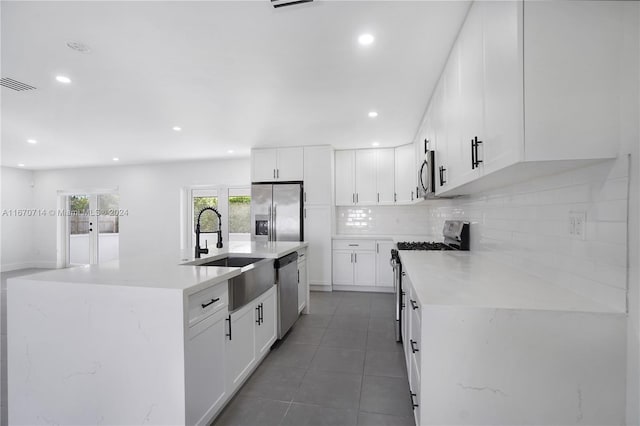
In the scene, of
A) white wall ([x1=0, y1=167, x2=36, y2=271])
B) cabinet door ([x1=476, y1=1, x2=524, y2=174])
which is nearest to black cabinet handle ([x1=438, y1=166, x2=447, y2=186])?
cabinet door ([x1=476, y1=1, x2=524, y2=174])

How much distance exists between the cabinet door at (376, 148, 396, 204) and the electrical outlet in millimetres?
3717

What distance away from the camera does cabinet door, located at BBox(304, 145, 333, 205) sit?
190 inches

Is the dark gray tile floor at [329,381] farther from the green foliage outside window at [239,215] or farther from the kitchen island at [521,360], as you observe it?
the green foliage outside window at [239,215]

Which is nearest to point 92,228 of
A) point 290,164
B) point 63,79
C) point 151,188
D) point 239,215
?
point 151,188

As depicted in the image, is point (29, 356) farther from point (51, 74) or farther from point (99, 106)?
point (99, 106)

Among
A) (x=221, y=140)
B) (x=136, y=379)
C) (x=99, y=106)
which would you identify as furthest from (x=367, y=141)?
(x=136, y=379)

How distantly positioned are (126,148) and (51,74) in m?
2.87

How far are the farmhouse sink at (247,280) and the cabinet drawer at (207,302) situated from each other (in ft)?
0.28

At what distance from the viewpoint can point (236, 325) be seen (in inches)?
78.0

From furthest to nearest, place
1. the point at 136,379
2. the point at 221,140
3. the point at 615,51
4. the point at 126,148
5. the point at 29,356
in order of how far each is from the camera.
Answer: the point at 126,148 → the point at 221,140 → the point at 29,356 → the point at 136,379 → the point at 615,51

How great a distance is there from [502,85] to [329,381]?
7.17 ft

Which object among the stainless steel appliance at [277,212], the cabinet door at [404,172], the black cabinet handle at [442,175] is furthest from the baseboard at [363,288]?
the black cabinet handle at [442,175]

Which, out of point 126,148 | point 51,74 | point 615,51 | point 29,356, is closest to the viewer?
point 615,51

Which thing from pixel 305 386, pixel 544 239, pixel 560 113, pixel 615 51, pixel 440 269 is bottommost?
pixel 305 386
